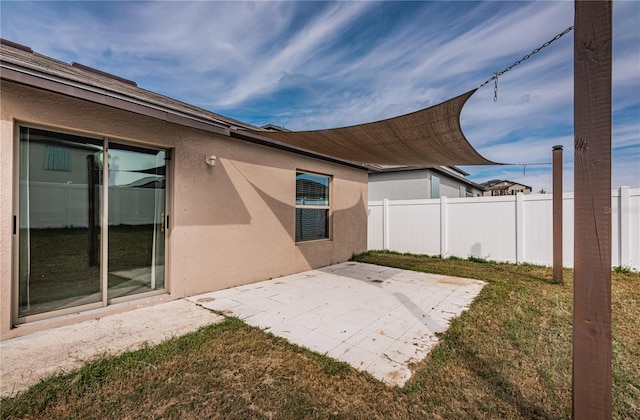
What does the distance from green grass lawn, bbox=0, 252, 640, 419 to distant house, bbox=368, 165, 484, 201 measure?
39.5ft

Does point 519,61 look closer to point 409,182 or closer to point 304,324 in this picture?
point 304,324

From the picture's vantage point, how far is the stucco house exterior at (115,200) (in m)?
3.84

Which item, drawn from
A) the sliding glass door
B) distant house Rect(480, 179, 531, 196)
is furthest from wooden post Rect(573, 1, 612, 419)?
distant house Rect(480, 179, 531, 196)

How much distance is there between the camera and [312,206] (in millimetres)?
8805

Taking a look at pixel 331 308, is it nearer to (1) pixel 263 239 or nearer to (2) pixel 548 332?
(1) pixel 263 239

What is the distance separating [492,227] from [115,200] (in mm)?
11338

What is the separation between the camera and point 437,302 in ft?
18.0

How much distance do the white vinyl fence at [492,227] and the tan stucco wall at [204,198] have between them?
4528 millimetres

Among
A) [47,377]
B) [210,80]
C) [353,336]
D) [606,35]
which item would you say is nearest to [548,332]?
[353,336]

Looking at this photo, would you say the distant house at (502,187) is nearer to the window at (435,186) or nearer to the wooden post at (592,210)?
the window at (435,186)

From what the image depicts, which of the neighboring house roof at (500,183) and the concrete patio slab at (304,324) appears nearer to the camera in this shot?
the concrete patio slab at (304,324)

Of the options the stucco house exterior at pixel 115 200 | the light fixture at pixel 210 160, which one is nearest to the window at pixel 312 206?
the stucco house exterior at pixel 115 200

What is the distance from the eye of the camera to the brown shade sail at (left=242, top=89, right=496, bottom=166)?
4344 mm

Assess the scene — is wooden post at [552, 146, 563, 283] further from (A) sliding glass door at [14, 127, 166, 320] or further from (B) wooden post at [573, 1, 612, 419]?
(A) sliding glass door at [14, 127, 166, 320]
